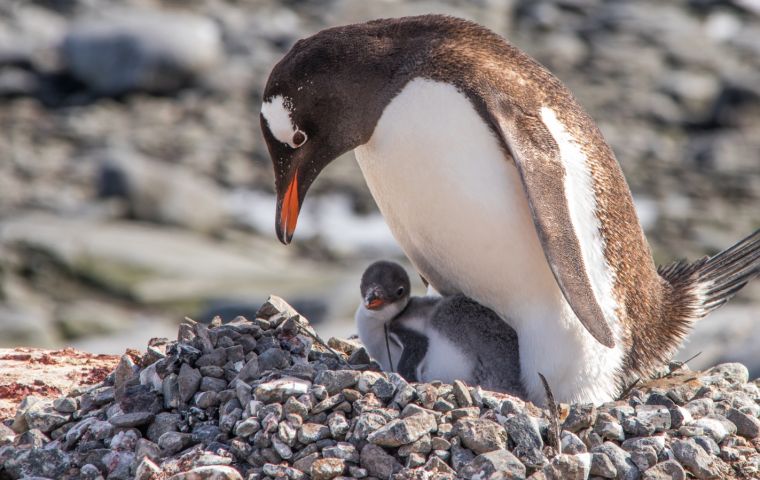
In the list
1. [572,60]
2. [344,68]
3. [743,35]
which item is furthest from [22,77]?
[344,68]

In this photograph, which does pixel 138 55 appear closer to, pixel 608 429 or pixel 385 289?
pixel 385 289

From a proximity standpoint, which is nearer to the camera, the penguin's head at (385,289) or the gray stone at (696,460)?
the gray stone at (696,460)

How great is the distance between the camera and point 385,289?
4152 mm

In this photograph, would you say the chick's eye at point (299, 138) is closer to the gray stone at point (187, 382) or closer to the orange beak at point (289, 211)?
the orange beak at point (289, 211)

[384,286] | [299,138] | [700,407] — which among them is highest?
[299,138]

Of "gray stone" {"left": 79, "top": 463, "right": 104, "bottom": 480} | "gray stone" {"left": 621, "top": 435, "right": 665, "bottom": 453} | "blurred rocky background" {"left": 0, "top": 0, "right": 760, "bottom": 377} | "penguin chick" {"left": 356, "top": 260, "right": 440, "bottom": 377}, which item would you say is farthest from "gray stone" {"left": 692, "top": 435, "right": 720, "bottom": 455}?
"blurred rocky background" {"left": 0, "top": 0, "right": 760, "bottom": 377}

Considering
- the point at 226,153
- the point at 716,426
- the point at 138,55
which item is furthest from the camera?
the point at 138,55

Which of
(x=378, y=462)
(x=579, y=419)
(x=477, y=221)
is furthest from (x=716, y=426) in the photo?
(x=378, y=462)

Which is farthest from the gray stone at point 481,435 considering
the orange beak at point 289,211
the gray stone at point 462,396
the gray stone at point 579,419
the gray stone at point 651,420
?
the orange beak at point 289,211

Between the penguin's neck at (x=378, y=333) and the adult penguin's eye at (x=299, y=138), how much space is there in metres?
0.62

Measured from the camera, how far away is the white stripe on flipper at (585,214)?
3.83m

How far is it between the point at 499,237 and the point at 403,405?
71cm

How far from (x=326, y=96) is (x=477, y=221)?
23.9 inches

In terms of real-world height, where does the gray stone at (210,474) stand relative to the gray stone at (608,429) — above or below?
above
